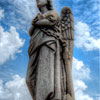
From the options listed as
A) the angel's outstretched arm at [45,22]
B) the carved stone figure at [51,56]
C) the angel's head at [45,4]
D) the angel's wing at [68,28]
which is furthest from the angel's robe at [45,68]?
the angel's head at [45,4]

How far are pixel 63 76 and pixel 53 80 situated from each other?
1.77 feet

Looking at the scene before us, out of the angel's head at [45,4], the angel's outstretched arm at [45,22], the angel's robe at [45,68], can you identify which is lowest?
the angel's robe at [45,68]

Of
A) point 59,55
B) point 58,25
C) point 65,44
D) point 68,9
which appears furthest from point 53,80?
point 68,9

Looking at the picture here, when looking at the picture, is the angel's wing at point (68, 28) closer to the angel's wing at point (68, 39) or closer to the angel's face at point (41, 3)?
the angel's wing at point (68, 39)

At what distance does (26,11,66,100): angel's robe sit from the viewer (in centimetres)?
606

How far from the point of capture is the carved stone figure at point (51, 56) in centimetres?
615

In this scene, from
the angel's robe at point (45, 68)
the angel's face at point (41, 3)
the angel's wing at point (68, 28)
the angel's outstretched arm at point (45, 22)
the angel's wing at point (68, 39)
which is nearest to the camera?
the angel's robe at point (45, 68)

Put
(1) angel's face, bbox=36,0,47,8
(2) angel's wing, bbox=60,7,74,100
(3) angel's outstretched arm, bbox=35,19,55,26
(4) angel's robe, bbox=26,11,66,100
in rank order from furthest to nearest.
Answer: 1. (1) angel's face, bbox=36,0,47,8
2. (3) angel's outstretched arm, bbox=35,19,55,26
3. (2) angel's wing, bbox=60,7,74,100
4. (4) angel's robe, bbox=26,11,66,100

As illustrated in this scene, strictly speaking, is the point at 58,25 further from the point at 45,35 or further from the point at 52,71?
the point at 52,71

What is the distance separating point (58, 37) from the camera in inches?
267

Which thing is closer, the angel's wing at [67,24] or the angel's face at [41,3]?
the angel's wing at [67,24]

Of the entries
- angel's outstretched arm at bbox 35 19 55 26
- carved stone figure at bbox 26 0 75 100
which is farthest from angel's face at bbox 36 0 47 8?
angel's outstretched arm at bbox 35 19 55 26

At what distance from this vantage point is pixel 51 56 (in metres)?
6.46

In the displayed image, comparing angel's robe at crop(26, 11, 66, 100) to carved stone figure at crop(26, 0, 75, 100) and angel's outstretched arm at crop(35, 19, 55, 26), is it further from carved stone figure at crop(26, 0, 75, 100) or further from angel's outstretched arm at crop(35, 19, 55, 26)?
angel's outstretched arm at crop(35, 19, 55, 26)
